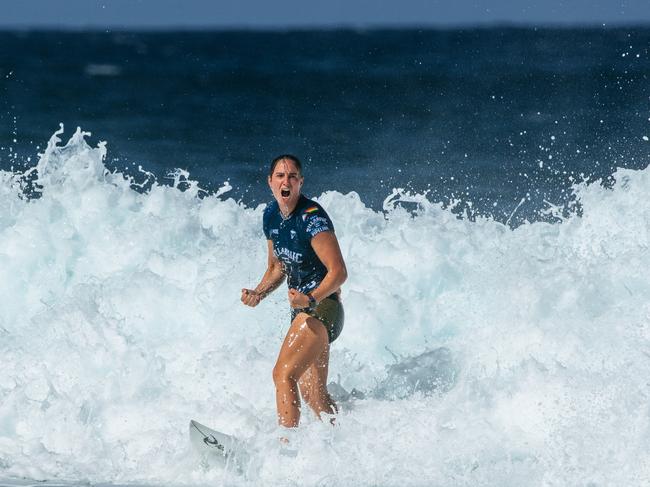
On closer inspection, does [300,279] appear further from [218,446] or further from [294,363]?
[218,446]

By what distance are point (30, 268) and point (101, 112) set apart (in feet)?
70.9

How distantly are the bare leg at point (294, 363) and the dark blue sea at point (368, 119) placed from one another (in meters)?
8.87

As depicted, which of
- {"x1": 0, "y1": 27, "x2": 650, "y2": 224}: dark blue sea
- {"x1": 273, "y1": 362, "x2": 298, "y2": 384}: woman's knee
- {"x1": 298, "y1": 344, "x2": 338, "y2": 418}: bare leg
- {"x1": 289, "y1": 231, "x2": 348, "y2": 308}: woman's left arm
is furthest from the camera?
{"x1": 0, "y1": 27, "x2": 650, "y2": 224}: dark blue sea

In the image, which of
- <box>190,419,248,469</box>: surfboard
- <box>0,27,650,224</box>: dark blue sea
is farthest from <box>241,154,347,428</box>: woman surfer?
<box>0,27,650,224</box>: dark blue sea

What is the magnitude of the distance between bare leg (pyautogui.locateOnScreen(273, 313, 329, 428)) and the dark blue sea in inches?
349

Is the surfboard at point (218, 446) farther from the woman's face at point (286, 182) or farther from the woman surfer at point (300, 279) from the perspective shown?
the woman's face at point (286, 182)

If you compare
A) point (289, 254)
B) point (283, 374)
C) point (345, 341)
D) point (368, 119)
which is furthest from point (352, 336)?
point (368, 119)

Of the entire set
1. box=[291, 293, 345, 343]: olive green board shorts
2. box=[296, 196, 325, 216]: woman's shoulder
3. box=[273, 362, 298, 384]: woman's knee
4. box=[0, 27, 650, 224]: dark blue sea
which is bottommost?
box=[273, 362, 298, 384]: woman's knee

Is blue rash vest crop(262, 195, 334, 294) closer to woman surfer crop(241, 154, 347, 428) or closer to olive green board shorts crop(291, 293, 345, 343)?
woman surfer crop(241, 154, 347, 428)

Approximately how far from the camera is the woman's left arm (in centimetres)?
683

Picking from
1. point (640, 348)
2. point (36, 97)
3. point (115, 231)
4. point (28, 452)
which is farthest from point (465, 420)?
point (36, 97)

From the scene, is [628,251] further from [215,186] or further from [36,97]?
[36,97]

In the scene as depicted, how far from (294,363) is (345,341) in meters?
3.46

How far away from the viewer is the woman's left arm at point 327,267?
22.4ft
